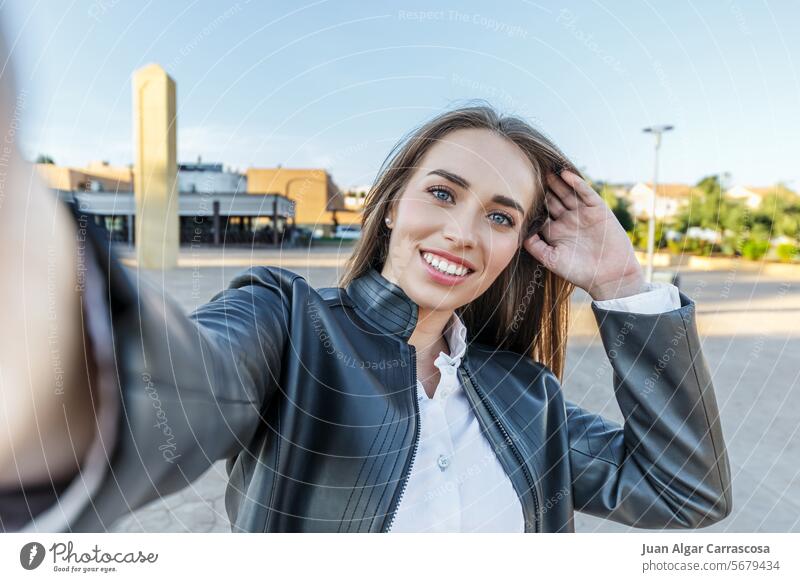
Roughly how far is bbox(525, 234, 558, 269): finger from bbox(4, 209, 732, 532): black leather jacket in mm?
77

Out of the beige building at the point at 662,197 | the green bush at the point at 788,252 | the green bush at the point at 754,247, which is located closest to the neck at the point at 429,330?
the beige building at the point at 662,197

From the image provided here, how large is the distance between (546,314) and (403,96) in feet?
0.97

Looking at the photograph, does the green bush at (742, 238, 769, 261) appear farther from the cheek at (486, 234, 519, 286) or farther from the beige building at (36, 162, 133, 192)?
the beige building at (36, 162, 133, 192)

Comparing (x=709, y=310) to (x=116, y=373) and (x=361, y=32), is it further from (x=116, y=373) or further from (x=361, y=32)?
(x=116, y=373)

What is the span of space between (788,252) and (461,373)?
84.3 inches

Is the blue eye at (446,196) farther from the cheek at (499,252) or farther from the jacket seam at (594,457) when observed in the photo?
the jacket seam at (594,457)

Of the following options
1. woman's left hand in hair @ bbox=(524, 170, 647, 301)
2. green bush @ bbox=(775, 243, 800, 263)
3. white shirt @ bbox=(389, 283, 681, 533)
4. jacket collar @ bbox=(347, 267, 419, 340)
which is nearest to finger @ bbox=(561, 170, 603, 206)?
woman's left hand in hair @ bbox=(524, 170, 647, 301)

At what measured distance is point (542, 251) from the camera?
0.63m

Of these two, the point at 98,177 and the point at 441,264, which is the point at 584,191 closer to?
the point at 441,264

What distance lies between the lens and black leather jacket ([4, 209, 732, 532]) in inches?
14.5

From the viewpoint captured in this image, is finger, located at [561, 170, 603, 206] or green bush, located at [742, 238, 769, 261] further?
green bush, located at [742, 238, 769, 261]
